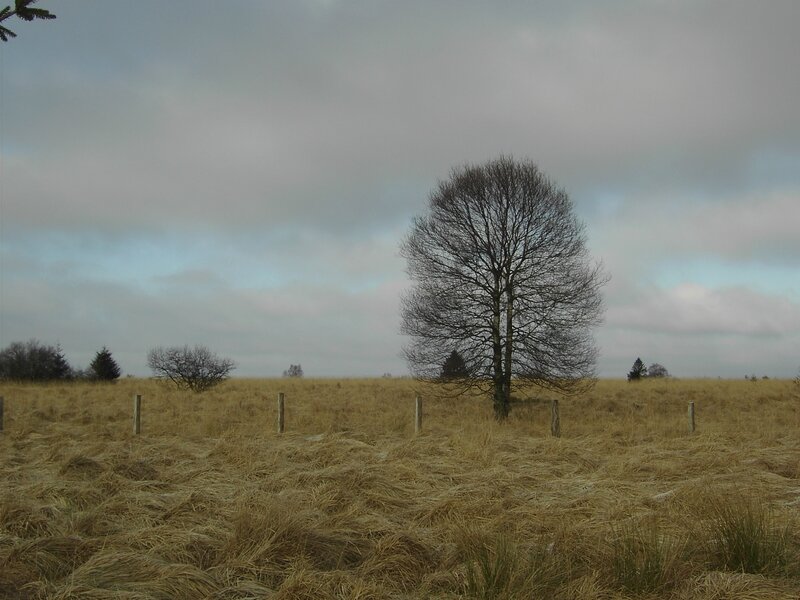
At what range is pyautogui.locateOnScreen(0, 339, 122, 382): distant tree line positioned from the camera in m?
39.8

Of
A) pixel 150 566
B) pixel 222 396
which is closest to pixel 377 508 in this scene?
pixel 150 566

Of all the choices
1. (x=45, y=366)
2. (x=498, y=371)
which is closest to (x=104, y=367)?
(x=45, y=366)

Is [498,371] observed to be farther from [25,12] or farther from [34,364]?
[34,364]

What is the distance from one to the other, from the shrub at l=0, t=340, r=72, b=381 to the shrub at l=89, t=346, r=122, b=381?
2.84 meters

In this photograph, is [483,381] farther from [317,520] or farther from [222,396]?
[317,520]

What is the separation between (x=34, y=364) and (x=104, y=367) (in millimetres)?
6076

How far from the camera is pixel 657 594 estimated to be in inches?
201

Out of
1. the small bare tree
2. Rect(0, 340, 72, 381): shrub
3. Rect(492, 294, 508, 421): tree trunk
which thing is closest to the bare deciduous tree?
Rect(492, 294, 508, 421): tree trunk

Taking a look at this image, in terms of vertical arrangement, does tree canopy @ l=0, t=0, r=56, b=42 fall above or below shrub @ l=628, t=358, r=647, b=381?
above

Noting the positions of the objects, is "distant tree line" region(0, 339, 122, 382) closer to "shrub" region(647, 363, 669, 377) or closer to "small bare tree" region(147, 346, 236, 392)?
"small bare tree" region(147, 346, 236, 392)

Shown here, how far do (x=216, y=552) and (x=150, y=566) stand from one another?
0.70 meters

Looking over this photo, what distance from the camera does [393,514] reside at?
807cm

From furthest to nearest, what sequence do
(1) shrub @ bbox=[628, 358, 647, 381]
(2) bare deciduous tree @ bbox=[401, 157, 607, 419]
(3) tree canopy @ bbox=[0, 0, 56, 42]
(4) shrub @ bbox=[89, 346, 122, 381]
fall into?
(1) shrub @ bbox=[628, 358, 647, 381] < (4) shrub @ bbox=[89, 346, 122, 381] < (2) bare deciduous tree @ bbox=[401, 157, 607, 419] < (3) tree canopy @ bbox=[0, 0, 56, 42]

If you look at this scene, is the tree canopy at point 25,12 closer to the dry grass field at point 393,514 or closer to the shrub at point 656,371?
the dry grass field at point 393,514
